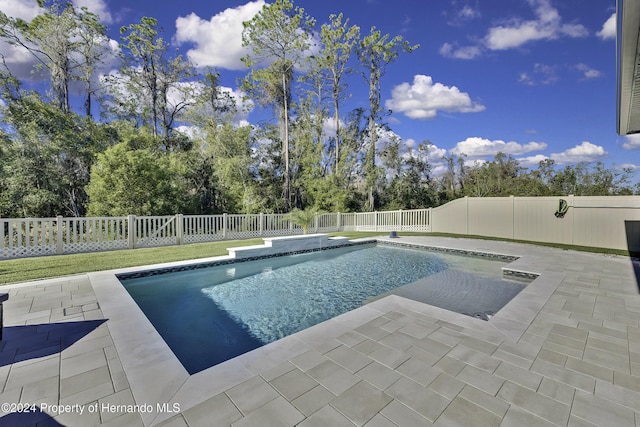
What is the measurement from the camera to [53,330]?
9.31ft

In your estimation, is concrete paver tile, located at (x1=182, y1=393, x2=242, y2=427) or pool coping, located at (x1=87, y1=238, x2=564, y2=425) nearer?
concrete paver tile, located at (x1=182, y1=393, x2=242, y2=427)

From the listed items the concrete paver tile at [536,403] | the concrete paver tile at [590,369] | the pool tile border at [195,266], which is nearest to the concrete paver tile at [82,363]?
the concrete paver tile at [536,403]

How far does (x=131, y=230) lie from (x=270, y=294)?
591 centimetres

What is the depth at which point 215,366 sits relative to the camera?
7.32 feet

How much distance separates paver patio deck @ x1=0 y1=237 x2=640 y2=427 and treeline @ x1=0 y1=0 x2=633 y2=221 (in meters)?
9.75

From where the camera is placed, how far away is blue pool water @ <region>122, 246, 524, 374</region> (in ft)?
11.0

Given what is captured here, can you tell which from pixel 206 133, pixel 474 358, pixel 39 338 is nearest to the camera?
pixel 474 358

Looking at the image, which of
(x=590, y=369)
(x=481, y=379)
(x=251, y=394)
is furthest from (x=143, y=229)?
(x=590, y=369)

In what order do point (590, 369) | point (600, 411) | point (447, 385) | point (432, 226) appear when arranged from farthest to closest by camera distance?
1. point (432, 226)
2. point (590, 369)
3. point (447, 385)
4. point (600, 411)

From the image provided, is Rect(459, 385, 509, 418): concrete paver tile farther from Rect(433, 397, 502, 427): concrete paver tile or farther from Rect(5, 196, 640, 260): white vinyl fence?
Rect(5, 196, 640, 260): white vinyl fence

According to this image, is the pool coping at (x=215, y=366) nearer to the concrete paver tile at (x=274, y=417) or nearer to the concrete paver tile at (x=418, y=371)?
the concrete paver tile at (x=274, y=417)

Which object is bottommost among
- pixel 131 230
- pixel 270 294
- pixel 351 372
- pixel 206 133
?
pixel 270 294

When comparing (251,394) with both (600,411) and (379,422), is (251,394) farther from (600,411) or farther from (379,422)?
(600,411)

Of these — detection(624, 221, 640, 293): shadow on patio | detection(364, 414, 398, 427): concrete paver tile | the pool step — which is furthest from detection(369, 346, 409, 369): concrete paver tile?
detection(624, 221, 640, 293): shadow on patio
